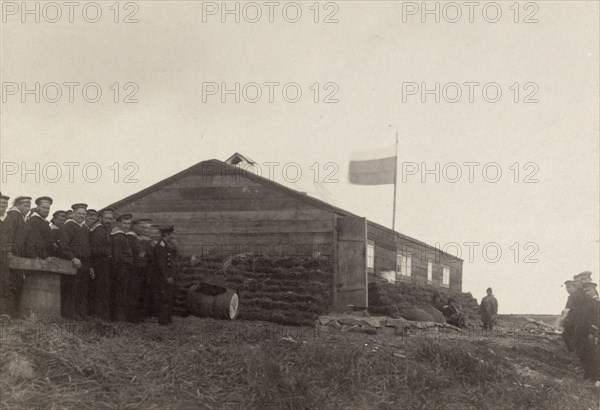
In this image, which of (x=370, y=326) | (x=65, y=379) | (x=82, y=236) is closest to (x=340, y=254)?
(x=370, y=326)

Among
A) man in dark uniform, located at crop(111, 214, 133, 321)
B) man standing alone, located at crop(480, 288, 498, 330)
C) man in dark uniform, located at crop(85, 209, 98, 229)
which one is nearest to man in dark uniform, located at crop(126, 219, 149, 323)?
man in dark uniform, located at crop(111, 214, 133, 321)

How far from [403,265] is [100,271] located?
1485cm

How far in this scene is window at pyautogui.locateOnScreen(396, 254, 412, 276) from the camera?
80.3 ft

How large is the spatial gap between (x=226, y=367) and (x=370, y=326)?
6.58 meters

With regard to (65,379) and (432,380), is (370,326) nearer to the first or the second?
(432,380)

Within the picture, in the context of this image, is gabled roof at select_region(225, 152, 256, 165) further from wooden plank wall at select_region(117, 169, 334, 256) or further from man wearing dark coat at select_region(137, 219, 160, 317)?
man wearing dark coat at select_region(137, 219, 160, 317)

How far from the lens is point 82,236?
1203 cm

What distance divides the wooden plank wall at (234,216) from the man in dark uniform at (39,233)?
7668 mm

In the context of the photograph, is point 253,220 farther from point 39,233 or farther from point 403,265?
point 39,233

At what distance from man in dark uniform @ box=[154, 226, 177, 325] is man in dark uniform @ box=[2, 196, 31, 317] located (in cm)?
324

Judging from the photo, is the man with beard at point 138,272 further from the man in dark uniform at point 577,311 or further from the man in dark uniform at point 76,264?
the man in dark uniform at point 577,311

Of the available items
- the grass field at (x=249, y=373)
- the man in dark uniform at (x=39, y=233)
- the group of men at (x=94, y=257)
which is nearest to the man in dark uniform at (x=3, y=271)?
the group of men at (x=94, y=257)

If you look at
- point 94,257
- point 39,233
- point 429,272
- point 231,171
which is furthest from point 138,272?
point 429,272

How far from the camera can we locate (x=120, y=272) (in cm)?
1294
